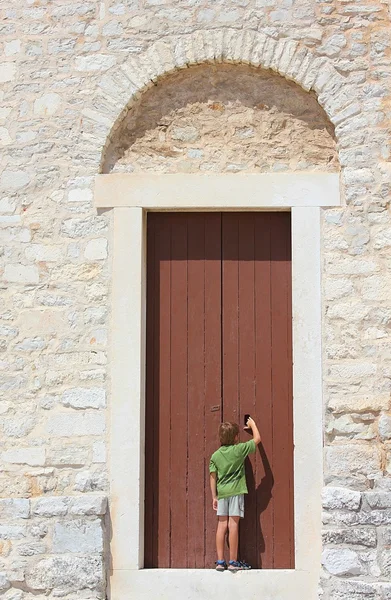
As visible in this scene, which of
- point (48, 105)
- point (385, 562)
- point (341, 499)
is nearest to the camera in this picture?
point (385, 562)

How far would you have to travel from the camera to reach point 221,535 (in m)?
6.32

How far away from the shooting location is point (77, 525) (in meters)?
6.20

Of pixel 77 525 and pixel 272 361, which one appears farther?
pixel 272 361

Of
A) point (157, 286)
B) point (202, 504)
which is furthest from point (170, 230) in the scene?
point (202, 504)

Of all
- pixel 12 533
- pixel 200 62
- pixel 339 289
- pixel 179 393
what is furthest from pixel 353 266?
pixel 12 533

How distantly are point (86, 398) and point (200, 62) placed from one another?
8.71ft

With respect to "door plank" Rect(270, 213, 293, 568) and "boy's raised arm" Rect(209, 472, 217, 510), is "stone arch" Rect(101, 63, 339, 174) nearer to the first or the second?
"door plank" Rect(270, 213, 293, 568)

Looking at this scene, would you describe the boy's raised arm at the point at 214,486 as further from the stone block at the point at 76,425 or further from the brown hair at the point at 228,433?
the stone block at the point at 76,425

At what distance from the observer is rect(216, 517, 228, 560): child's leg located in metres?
6.31

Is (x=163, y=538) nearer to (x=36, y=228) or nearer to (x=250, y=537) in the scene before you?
(x=250, y=537)

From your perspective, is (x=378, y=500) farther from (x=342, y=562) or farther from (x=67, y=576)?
(x=67, y=576)

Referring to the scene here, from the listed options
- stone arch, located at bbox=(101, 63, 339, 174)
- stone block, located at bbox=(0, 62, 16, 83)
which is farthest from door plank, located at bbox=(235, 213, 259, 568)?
stone block, located at bbox=(0, 62, 16, 83)

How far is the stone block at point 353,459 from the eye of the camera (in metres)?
6.21

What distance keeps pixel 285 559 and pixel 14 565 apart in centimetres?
191
